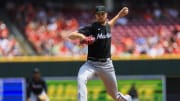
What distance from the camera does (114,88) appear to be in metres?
9.59

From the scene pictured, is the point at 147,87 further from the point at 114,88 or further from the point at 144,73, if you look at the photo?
the point at 114,88

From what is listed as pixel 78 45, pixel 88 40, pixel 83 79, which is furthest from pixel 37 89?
pixel 88 40

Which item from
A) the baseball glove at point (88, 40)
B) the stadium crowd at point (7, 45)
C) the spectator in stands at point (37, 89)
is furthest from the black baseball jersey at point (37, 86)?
the baseball glove at point (88, 40)

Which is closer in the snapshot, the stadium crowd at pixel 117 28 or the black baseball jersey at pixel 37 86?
the black baseball jersey at pixel 37 86

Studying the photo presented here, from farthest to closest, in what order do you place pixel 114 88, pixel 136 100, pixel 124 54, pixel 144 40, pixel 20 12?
pixel 20 12, pixel 144 40, pixel 124 54, pixel 136 100, pixel 114 88

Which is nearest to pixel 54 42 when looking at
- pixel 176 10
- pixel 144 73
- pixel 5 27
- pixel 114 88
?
pixel 5 27

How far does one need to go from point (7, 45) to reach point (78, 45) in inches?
194

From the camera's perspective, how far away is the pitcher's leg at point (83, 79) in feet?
30.1

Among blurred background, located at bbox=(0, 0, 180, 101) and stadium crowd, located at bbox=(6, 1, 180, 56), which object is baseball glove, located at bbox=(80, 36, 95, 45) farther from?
stadium crowd, located at bbox=(6, 1, 180, 56)

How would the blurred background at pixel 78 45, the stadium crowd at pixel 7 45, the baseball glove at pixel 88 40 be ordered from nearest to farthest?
the baseball glove at pixel 88 40, the blurred background at pixel 78 45, the stadium crowd at pixel 7 45

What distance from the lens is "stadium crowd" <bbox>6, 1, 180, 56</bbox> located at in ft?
57.6

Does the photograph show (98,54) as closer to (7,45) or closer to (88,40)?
(88,40)

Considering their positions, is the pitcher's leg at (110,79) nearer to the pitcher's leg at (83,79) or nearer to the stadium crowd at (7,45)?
the pitcher's leg at (83,79)

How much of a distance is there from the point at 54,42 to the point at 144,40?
9.08 ft
